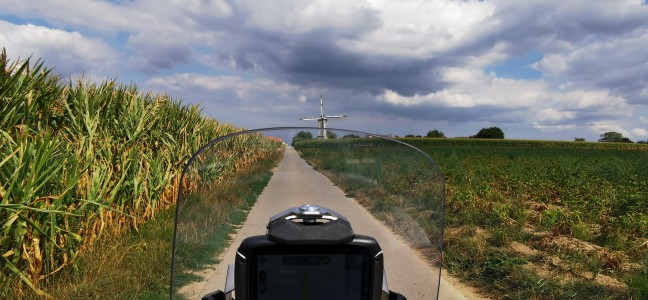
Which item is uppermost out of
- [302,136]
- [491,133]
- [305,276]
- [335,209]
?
[491,133]

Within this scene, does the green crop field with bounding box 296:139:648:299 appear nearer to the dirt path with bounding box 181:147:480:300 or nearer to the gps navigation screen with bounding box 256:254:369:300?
the dirt path with bounding box 181:147:480:300

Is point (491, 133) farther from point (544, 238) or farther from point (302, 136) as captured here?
point (302, 136)

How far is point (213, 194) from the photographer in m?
1.87

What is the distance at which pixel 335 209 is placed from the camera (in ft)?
6.51

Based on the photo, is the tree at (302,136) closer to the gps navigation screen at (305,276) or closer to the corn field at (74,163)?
the corn field at (74,163)

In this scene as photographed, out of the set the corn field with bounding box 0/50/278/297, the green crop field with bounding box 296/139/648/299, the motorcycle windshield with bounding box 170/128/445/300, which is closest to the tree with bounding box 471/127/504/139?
the green crop field with bounding box 296/139/648/299

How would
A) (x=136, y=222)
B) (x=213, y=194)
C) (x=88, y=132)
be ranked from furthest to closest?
1. (x=136, y=222)
2. (x=88, y=132)
3. (x=213, y=194)

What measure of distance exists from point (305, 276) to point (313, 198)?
1.33 feet

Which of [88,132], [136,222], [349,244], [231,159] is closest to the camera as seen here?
[349,244]

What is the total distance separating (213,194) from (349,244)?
1.82ft

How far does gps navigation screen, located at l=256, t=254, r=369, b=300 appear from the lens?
1680 millimetres

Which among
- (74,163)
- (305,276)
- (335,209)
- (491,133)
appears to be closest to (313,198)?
(335,209)

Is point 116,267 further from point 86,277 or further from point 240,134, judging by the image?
point 240,134

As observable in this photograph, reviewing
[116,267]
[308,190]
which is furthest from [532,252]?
[308,190]
